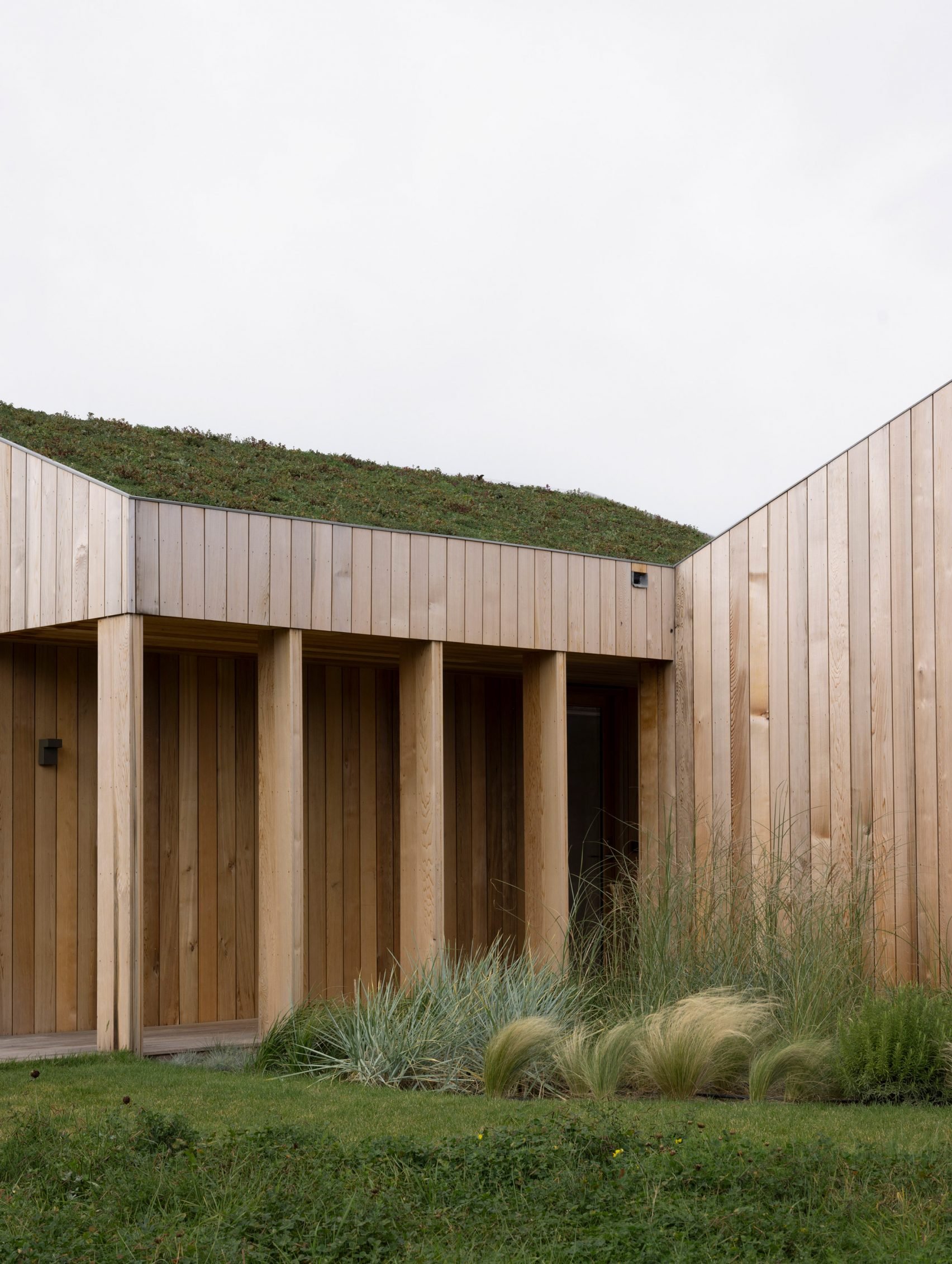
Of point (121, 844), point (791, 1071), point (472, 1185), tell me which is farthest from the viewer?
point (121, 844)

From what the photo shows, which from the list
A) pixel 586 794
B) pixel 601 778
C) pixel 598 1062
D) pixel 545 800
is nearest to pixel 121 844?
pixel 598 1062

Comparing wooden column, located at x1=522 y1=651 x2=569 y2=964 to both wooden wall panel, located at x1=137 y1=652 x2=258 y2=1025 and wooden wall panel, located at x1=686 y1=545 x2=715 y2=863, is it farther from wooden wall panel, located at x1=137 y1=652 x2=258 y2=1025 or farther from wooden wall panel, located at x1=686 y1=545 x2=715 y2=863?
wooden wall panel, located at x1=137 y1=652 x2=258 y2=1025

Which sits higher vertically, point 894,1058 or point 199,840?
point 199,840

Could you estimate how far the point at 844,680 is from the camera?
7.52m

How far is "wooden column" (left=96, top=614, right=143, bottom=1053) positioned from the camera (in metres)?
6.26

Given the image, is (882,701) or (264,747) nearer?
(264,747)

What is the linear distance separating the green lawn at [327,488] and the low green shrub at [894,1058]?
8.53 metres

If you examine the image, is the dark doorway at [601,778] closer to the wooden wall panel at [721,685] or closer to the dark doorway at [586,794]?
the dark doorway at [586,794]

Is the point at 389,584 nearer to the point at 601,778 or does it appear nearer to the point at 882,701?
the point at 882,701

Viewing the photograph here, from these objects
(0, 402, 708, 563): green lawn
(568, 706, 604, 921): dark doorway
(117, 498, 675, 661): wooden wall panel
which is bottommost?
(568, 706, 604, 921): dark doorway

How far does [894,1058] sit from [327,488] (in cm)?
1157

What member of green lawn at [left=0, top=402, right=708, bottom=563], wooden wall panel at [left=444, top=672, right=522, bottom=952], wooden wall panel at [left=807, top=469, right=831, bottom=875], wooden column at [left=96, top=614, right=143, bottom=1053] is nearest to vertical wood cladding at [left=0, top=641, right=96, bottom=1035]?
wooden column at [left=96, top=614, right=143, bottom=1053]

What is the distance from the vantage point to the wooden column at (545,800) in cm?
796

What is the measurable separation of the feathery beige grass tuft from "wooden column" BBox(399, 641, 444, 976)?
1.79 metres
